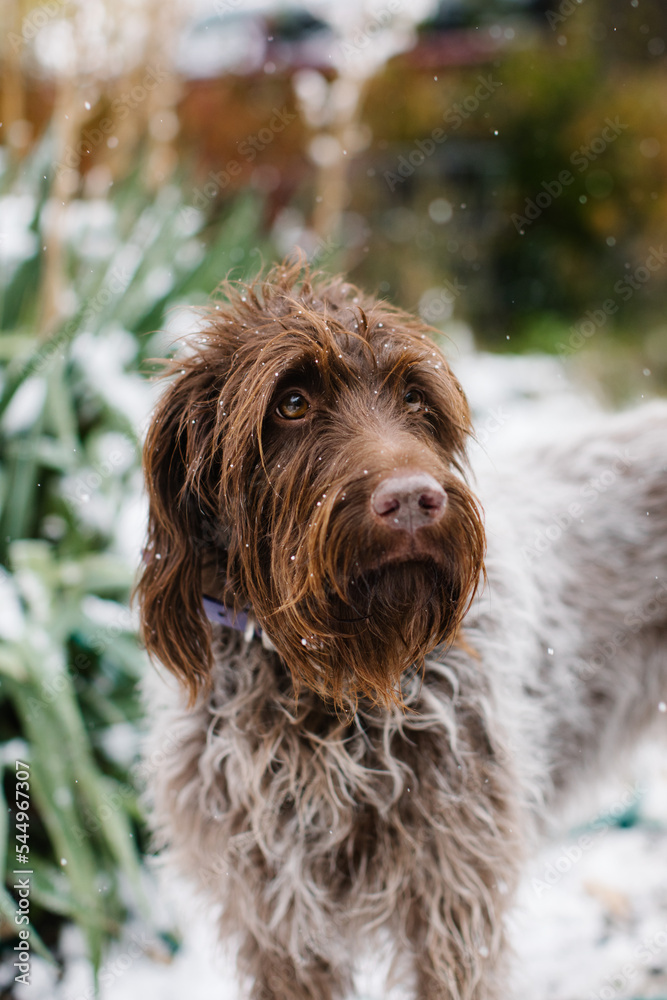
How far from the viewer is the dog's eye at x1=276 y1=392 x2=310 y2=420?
1.61m

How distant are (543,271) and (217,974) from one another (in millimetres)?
9200

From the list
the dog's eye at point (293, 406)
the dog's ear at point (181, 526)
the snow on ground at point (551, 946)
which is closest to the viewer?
the dog's eye at point (293, 406)

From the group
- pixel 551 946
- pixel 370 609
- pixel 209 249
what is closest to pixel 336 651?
pixel 370 609

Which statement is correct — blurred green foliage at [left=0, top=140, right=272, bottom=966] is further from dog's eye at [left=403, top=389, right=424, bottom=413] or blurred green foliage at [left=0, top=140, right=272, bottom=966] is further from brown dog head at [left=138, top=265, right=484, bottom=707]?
dog's eye at [left=403, top=389, right=424, bottom=413]

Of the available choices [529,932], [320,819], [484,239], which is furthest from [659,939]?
[484,239]

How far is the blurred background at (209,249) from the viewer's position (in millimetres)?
2588

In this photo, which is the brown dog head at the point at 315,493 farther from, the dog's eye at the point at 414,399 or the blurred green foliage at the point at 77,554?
the blurred green foliage at the point at 77,554

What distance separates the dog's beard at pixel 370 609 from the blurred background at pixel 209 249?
0.78m

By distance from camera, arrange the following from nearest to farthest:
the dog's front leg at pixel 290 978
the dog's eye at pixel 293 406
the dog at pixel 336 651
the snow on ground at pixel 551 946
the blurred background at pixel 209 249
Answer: the dog at pixel 336 651
the dog's eye at pixel 293 406
the dog's front leg at pixel 290 978
the snow on ground at pixel 551 946
the blurred background at pixel 209 249

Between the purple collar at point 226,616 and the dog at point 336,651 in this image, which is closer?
the dog at point 336,651

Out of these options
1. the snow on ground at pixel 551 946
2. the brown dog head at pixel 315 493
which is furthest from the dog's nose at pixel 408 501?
the snow on ground at pixel 551 946

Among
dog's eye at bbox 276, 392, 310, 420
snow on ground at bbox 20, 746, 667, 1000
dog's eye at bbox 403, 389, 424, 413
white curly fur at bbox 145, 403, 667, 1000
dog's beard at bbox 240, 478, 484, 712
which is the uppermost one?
dog's eye at bbox 403, 389, 424, 413

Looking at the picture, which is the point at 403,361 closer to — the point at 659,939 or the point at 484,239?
the point at 659,939

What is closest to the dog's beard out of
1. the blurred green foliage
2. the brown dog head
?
the brown dog head
